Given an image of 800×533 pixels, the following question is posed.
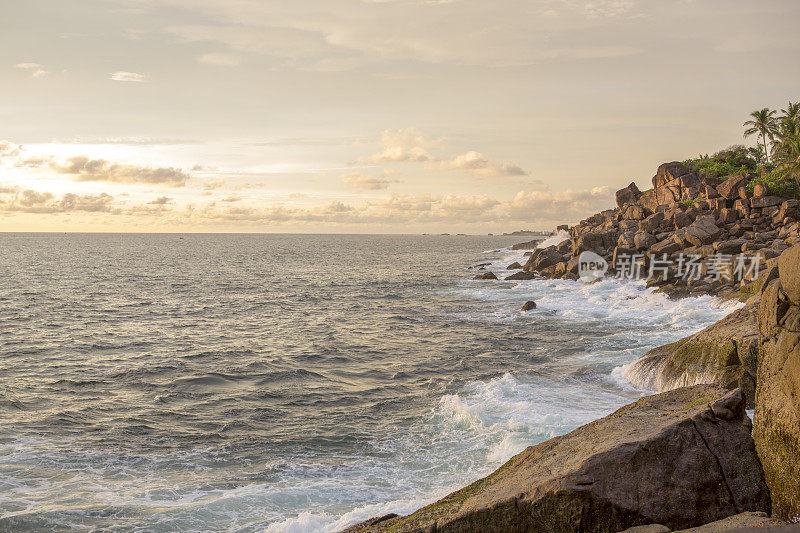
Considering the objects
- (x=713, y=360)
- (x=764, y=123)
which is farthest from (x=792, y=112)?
(x=713, y=360)

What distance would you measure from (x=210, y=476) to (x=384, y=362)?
1413cm

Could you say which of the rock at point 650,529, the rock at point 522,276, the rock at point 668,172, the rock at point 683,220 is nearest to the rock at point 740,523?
the rock at point 650,529

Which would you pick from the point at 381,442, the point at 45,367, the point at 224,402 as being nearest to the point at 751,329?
the point at 381,442

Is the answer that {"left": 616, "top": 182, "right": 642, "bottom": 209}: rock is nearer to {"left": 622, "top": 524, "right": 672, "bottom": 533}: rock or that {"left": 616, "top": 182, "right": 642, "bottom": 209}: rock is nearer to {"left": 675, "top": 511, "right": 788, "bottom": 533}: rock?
{"left": 675, "top": 511, "right": 788, "bottom": 533}: rock

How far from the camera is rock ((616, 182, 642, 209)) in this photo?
74.4m

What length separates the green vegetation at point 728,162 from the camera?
73406 mm

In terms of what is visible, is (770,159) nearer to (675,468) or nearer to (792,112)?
(792,112)

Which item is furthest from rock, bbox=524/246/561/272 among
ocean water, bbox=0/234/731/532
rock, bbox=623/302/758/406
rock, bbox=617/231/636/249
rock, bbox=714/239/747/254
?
rock, bbox=623/302/758/406

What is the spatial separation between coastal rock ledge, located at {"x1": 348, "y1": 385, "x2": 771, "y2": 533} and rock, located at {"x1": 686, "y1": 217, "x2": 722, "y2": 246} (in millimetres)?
42967

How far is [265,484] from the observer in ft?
47.9

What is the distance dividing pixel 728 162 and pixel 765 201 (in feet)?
104

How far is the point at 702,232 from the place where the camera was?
4659 cm

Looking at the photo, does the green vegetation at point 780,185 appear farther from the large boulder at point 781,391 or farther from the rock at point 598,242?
the large boulder at point 781,391

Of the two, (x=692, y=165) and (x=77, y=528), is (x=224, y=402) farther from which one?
(x=692, y=165)
